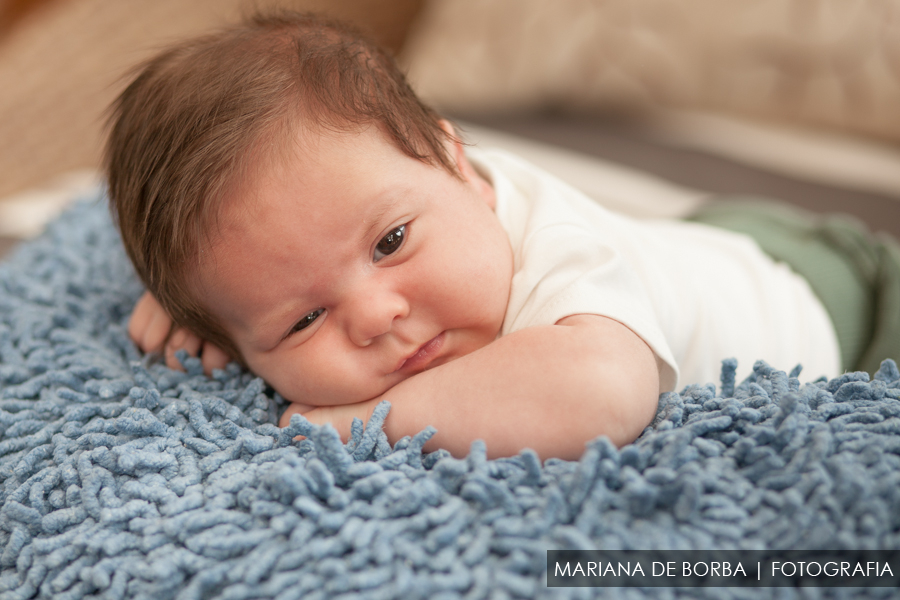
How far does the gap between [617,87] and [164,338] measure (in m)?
Answer: 1.16

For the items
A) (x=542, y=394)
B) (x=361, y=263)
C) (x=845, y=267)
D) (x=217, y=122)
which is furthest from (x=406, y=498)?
(x=845, y=267)

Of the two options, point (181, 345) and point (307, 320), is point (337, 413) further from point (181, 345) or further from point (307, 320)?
point (181, 345)

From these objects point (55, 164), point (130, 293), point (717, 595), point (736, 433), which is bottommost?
point (717, 595)

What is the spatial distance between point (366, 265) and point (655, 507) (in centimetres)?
36

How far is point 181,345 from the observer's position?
0.82 meters

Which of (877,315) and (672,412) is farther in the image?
(877,315)

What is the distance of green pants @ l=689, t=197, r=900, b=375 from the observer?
37.3 inches

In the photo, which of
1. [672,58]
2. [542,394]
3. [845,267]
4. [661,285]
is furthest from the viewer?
[672,58]

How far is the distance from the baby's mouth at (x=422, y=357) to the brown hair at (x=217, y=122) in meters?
0.20

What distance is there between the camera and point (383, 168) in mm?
701

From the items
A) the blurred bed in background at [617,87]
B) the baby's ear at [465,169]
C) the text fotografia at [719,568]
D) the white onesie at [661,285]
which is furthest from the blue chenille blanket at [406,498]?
the blurred bed in background at [617,87]

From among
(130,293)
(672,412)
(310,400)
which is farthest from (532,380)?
(130,293)

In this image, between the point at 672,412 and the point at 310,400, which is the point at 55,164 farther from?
the point at 672,412

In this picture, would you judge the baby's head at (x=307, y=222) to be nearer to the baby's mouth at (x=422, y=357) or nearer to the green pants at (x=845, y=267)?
the baby's mouth at (x=422, y=357)
